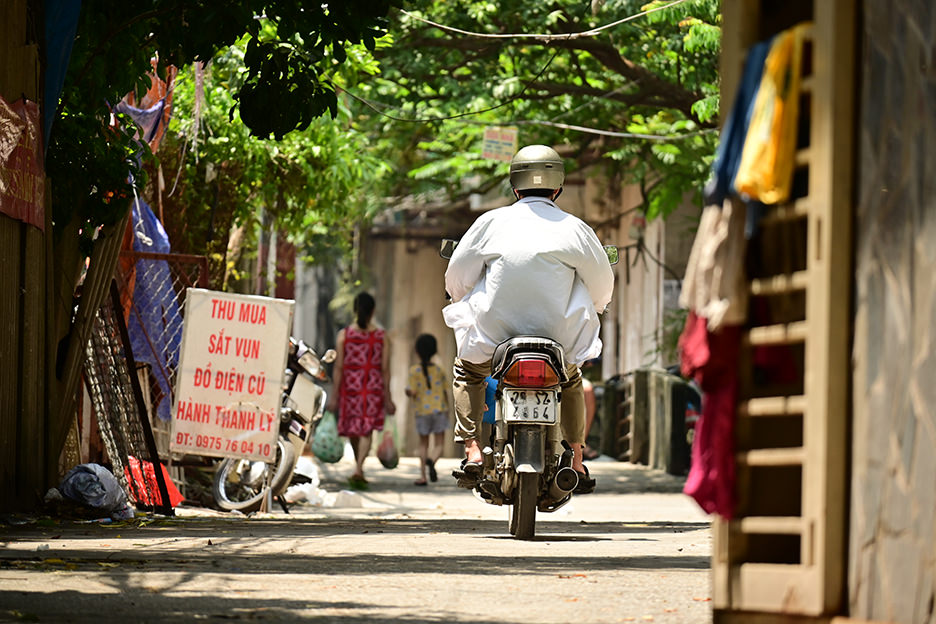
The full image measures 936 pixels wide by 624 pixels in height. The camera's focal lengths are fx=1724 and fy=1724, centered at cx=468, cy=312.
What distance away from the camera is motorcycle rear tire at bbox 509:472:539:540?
8664 millimetres

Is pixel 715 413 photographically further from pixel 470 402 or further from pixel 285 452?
pixel 285 452

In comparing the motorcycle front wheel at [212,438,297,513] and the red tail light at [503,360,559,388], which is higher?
the red tail light at [503,360,559,388]

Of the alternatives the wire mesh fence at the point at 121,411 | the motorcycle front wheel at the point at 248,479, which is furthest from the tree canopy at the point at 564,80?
the wire mesh fence at the point at 121,411

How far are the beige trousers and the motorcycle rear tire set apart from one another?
0.47 m

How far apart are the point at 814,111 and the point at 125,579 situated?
3204 millimetres

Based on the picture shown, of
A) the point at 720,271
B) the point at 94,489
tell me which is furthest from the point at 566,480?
the point at 720,271

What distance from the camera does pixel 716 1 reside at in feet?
49.8

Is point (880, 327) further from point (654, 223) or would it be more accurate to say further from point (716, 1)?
point (654, 223)

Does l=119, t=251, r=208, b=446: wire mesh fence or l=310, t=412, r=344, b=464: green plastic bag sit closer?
l=119, t=251, r=208, b=446: wire mesh fence

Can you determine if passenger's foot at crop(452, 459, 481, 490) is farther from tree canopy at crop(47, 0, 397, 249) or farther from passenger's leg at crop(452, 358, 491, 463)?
tree canopy at crop(47, 0, 397, 249)

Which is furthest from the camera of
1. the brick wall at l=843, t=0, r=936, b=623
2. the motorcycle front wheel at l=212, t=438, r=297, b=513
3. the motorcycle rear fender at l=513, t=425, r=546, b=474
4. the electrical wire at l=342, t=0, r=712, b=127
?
the electrical wire at l=342, t=0, r=712, b=127

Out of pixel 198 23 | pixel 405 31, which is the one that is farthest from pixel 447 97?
pixel 198 23

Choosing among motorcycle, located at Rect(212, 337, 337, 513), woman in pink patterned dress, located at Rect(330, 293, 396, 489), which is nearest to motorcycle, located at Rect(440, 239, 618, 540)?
motorcycle, located at Rect(212, 337, 337, 513)

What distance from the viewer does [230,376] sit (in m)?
12.2
